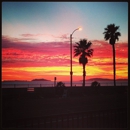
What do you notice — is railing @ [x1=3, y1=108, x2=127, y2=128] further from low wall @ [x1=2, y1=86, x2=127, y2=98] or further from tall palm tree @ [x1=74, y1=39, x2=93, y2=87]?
tall palm tree @ [x1=74, y1=39, x2=93, y2=87]

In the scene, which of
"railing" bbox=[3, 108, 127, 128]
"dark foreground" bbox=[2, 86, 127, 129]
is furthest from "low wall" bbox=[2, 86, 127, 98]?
"railing" bbox=[3, 108, 127, 128]

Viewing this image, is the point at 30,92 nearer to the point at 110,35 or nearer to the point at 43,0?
the point at 110,35

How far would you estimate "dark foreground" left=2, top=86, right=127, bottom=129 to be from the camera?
11.6m

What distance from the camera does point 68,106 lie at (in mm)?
22547

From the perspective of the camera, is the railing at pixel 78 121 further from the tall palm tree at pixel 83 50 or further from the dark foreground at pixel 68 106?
the tall palm tree at pixel 83 50

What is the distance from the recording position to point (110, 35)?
4597cm

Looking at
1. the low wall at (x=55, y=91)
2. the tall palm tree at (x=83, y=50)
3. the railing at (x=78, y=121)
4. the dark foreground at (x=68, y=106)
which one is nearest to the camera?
the railing at (x=78, y=121)

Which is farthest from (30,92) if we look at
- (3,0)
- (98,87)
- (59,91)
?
(3,0)

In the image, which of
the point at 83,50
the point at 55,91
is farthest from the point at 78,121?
the point at 83,50

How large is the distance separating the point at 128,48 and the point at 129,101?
53.1 inches

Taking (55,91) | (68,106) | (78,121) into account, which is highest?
(78,121)

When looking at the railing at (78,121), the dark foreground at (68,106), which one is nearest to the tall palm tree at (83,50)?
the dark foreground at (68,106)

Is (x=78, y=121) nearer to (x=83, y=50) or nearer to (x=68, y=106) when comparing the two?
(x=68, y=106)

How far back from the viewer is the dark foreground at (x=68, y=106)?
11641mm
